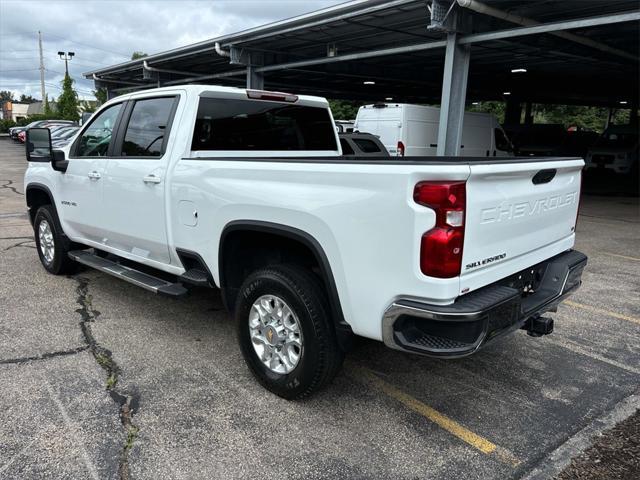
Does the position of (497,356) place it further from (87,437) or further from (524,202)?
(87,437)

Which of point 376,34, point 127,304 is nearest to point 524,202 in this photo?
point 127,304

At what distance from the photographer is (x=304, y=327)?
10.1ft

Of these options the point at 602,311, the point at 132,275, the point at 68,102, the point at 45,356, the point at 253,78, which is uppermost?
the point at 68,102

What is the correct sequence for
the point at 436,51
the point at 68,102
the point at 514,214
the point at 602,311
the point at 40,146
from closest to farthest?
the point at 514,214 < the point at 602,311 < the point at 40,146 < the point at 436,51 < the point at 68,102

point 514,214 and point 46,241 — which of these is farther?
point 46,241

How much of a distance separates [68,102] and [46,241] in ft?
160

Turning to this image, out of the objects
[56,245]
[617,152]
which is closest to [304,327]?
[56,245]

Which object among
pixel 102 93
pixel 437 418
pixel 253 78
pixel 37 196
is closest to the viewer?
pixel 437 418

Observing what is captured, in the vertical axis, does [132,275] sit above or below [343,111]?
below

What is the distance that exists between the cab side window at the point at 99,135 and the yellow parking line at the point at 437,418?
3.08m

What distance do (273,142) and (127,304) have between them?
2.15m

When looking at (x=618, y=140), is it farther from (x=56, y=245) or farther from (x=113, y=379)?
(x=113, y=379)

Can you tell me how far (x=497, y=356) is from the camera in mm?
4105

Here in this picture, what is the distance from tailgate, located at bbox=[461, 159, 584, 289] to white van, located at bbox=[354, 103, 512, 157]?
10458mm
